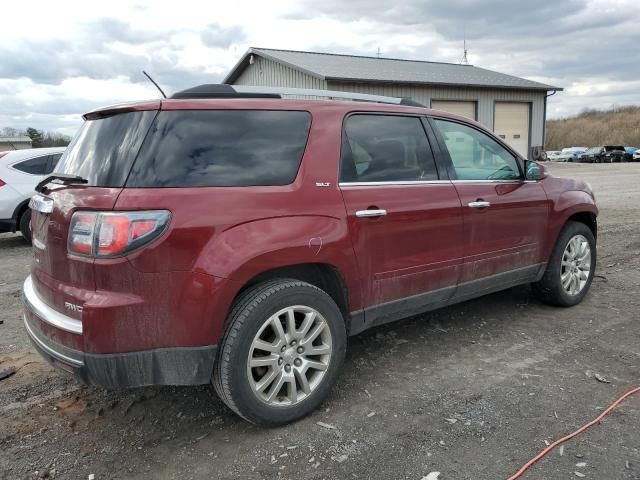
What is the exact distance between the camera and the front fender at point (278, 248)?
2.63 m

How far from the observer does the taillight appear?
8.09 ft

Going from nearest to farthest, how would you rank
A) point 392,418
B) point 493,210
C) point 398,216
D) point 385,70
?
point 392,418, point 398,216, point 493,210, point 385,70

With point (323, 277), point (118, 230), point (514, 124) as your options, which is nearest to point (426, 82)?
point (514, 124)

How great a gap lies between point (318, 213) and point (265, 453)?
1.30m

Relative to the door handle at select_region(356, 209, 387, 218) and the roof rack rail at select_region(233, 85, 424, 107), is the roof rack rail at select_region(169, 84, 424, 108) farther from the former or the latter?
the door handle at select_region(356, 209, 387, 218)

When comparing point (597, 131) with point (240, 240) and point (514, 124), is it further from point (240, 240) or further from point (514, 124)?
point (240, 240)

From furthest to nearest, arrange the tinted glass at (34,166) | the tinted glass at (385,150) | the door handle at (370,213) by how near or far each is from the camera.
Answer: the tinted glass at (34,166), the tinted glass at (385,150), the door handle at (370,213)

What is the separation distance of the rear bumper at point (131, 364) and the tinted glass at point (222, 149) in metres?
0.82

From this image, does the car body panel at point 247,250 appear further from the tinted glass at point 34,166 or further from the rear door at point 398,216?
the tinted glass at point 34,166

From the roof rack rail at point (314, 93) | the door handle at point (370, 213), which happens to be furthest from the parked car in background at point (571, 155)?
the door handle at point (370, 213)

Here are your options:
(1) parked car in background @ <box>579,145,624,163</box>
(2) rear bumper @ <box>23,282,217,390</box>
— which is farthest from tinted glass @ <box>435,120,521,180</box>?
(1) parked car in background @ <box>579,145,624,163</box>

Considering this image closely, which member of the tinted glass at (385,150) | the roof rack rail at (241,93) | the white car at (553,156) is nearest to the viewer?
the roof rack rail at (241,93)

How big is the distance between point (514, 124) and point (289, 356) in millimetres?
23532

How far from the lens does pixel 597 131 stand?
64812 millimetres
